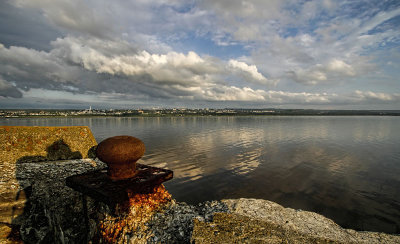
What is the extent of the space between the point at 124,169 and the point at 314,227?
368 inches

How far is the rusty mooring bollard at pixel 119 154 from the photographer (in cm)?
525

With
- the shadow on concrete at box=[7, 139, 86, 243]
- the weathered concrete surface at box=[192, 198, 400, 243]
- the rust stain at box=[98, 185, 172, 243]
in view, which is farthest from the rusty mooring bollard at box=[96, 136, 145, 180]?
the shadow on concrete at box=[7, 139, 86, 243]

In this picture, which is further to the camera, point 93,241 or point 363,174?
point 363,174

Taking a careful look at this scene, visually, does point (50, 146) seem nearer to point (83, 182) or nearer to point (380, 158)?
point (83, 182)

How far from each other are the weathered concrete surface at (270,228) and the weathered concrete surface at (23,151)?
796 cm

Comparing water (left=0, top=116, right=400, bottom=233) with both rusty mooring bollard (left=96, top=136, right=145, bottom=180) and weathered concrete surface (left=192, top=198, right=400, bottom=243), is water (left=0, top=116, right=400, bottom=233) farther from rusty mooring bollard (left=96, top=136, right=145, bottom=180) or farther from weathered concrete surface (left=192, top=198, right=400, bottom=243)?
rusty mooring bollard (left=96, top=136, right=145, bottom=180)

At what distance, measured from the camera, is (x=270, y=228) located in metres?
5.18

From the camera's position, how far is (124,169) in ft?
18.4

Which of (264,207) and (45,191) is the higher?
(45,191)

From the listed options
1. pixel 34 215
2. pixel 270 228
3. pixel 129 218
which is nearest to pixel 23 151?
pixel 34 215

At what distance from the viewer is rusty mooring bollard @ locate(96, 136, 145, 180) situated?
207 inches

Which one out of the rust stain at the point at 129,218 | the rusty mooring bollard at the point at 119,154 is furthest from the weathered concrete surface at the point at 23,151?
the rusty mooring bollard at the point at 119,154

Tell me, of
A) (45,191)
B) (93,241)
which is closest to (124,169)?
(93,241)

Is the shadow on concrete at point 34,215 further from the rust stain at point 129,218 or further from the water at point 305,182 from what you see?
the water at point 305,182
